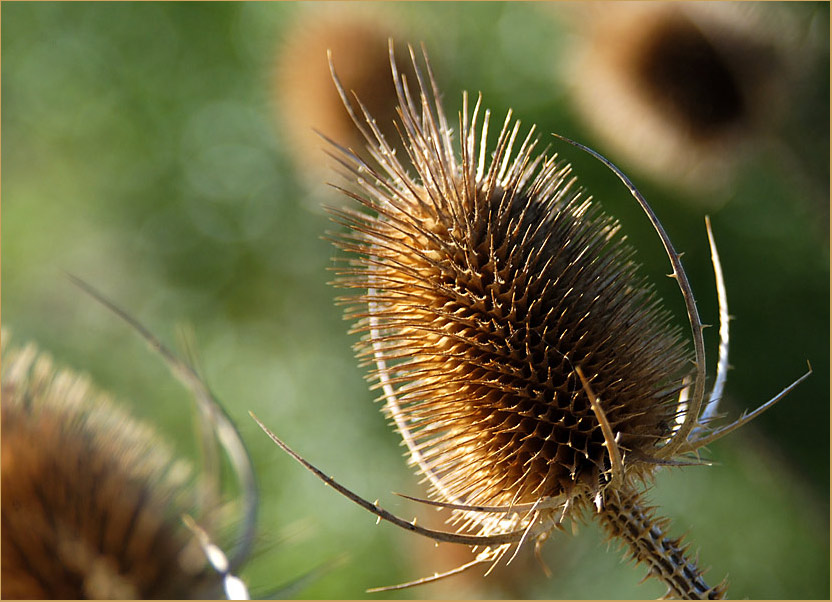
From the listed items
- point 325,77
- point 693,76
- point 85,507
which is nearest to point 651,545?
point 85,507

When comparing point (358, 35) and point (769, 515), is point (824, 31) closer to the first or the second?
point (358, 35)

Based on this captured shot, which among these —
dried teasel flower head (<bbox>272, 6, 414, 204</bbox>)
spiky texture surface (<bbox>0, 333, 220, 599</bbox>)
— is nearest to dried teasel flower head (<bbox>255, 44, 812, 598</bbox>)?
spiky texture surface (<bbox>0, 333, 220, 599</bbox>)

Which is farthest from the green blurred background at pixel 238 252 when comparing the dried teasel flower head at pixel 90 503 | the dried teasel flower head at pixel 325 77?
the dried teasel flower head at pixel 90 503

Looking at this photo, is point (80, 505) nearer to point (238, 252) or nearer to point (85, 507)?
point (85, 507)

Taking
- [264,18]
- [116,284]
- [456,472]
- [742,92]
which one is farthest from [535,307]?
[116,284]

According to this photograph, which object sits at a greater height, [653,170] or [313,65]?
[653,170]

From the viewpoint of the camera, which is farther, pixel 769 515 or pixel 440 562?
pixel 769 515

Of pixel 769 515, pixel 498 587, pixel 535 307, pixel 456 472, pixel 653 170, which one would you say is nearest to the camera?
pixel 535 307
